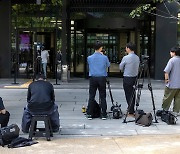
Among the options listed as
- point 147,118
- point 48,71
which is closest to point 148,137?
point 147,118

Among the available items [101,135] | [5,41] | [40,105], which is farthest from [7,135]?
[5,41]

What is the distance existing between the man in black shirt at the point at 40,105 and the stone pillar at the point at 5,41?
1280 cm

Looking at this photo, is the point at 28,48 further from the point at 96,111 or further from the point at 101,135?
the point at 101,135

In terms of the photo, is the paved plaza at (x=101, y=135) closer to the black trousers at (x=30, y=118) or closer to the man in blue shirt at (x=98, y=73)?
the black trousers at (x=30, y=118)

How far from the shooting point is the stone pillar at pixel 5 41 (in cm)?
2047

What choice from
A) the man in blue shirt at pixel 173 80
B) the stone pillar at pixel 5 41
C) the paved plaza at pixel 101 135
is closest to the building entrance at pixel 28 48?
the stone pillar at pixel 5 41

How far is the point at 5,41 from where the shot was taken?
67.5ft

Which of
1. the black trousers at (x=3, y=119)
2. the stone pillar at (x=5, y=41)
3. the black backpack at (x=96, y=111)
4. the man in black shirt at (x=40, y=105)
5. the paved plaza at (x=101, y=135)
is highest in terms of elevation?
the stone pillar at (x=5, y=41)

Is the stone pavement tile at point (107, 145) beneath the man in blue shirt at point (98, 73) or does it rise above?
beneath

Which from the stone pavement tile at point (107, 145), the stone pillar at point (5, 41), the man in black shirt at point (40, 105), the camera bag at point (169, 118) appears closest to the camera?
the stone pavement tile at point (107, 145)

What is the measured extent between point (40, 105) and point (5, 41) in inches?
523

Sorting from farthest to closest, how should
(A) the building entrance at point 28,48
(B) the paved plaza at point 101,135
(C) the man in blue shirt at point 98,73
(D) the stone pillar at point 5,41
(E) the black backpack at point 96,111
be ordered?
(A) the building entrance at point 28,48 → (D) the stone pillar at point 5,41 → (E) the black backpack at point 96,111 → (C) the man in blue shirt at point 98,73 → (B) the paved plaza at point 101,135

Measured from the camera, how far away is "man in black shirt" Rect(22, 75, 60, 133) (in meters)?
7.95

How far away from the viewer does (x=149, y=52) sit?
2152 centimetres
